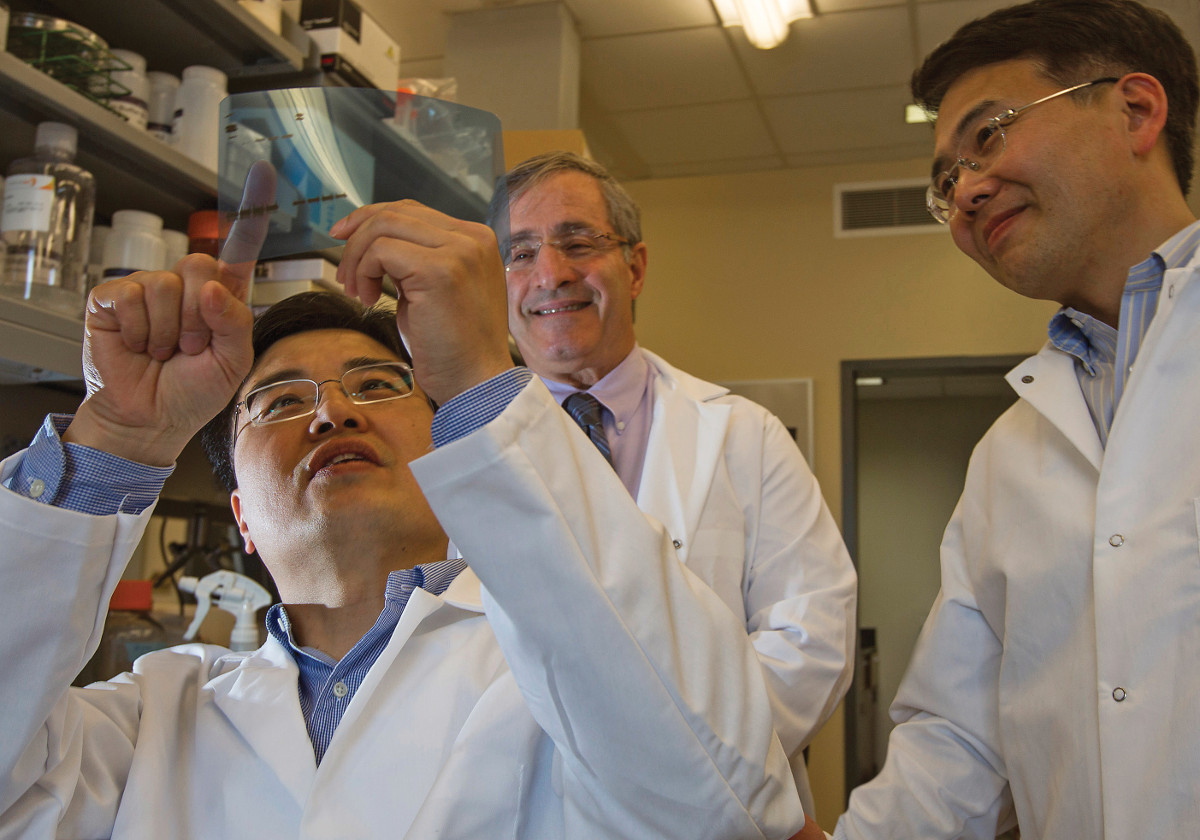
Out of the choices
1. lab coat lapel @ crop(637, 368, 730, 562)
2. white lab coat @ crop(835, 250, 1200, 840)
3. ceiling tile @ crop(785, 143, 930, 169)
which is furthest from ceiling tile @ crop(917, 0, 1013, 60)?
white lab coat @ crop(835, 250, 1200, 840)

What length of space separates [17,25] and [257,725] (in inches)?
42.4

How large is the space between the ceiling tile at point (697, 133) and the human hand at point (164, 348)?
2.89 meters

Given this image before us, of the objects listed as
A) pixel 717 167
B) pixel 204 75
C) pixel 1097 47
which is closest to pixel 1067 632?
pixel 1097 47

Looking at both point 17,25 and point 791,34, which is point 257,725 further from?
point 791,34

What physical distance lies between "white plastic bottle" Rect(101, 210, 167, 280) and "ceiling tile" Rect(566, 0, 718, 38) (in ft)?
5.93

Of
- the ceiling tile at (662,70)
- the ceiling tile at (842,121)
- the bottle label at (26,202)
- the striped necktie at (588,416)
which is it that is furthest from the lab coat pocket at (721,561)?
the ceiling tile at (842,121)

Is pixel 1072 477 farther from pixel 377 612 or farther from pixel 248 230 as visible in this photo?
pixel 248 230

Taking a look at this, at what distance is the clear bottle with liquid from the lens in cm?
133

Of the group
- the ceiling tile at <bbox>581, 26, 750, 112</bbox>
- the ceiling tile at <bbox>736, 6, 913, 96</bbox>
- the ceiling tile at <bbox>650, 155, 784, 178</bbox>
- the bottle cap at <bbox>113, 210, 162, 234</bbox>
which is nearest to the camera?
the bottle cap at <bbox>113, 210, 162, 234</bbox>

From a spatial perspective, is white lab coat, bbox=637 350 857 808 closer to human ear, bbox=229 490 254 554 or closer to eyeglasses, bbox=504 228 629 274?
eyeglasses, bbox=504 228 629 274

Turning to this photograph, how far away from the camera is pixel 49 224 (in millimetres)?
1362

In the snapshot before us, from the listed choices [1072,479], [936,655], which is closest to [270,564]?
[936,655]

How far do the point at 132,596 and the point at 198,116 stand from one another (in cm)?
83

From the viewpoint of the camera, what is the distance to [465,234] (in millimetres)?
727
